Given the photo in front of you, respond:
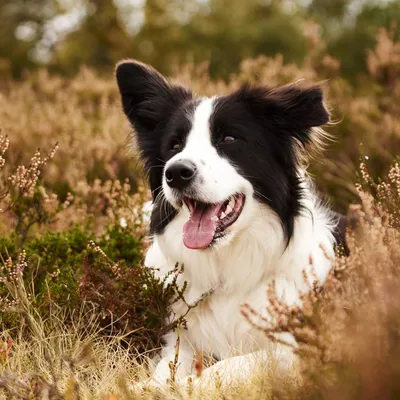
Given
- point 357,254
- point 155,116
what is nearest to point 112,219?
point 155,116

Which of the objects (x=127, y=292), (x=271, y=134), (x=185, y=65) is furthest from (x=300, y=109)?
(x=185, y=65)

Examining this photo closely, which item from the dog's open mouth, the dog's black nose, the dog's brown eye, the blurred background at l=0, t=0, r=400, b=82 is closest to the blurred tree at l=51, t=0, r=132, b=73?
the blurred background at l=0, t=0, r=400, b=82

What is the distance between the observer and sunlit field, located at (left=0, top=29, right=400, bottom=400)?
2.34 metres

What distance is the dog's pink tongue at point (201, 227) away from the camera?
142 inches

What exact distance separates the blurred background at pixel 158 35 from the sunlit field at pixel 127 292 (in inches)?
534

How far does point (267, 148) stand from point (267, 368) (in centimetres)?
132

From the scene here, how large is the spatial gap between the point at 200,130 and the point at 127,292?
1.07 m

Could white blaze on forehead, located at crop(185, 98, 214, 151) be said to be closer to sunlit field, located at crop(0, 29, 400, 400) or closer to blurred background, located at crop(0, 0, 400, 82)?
sunlit field, located at crop(0, 29, 400, 400)

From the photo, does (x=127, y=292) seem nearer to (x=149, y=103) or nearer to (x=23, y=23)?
(x=149, y=103)

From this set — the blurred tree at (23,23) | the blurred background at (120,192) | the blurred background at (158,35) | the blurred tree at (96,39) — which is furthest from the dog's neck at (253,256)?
the blurred tree at (23,23)

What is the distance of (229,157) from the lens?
3.68m

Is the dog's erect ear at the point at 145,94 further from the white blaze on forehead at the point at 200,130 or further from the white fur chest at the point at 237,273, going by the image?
the white fur chest at the point at 237,273

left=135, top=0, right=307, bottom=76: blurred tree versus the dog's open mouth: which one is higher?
left=135, top=0, right=307, bottom=76: blurred tree

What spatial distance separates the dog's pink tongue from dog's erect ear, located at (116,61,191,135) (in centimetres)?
80
